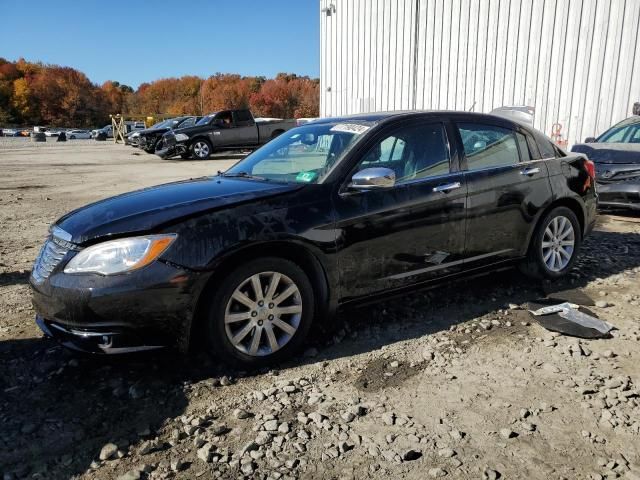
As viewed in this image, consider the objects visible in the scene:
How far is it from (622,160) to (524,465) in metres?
6.81

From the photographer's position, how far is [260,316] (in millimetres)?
3205

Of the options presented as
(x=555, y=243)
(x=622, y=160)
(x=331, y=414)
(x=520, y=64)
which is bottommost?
(x=331, y=414)

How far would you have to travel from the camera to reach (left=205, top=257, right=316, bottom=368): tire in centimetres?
307

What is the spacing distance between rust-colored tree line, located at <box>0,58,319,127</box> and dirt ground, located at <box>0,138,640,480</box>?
340 feet

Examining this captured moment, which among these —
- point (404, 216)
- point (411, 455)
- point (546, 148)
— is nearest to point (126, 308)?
point (411, 455)

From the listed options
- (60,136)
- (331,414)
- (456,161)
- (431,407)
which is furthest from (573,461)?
(60,136)

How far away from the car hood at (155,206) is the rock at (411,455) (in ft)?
5.68

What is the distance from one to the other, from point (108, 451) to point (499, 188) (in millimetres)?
3365

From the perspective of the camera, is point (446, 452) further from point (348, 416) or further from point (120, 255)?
point (120, 255)

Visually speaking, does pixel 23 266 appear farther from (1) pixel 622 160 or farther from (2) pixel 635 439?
(1) pixel 622 160

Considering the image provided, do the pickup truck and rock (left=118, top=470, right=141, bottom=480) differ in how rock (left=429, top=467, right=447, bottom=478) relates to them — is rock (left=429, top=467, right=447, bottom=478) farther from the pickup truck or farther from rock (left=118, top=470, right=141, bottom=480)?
the pickup truck

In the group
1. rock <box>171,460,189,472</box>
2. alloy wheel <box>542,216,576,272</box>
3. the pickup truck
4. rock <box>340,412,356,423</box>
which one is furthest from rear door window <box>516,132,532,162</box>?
the pickup truck

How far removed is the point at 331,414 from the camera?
9.13 feet

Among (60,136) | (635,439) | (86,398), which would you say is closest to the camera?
(635,439)
